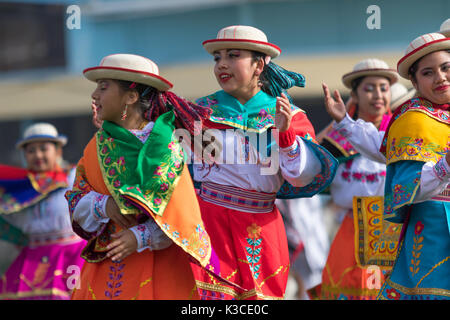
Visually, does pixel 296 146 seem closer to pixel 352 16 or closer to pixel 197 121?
pixel 197 121

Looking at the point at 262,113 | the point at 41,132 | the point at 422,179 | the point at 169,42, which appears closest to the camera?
the point at 422,179

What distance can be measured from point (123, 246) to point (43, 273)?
329 cm

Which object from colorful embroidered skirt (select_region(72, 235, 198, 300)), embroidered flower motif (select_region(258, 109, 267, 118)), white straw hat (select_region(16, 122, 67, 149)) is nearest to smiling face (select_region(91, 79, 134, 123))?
colorful embroidered skirt (select_region(72, 235, 198, 300))

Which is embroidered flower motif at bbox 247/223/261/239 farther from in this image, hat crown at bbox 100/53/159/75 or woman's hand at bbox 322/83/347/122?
hat crown at bbox 100/53/159/75

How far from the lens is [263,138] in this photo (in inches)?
187

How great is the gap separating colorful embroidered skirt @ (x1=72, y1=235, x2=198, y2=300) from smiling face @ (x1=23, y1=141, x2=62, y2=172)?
3240 mm

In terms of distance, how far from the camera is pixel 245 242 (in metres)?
4.68

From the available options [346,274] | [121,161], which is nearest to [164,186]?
[121,161]

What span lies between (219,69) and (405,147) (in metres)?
1.24

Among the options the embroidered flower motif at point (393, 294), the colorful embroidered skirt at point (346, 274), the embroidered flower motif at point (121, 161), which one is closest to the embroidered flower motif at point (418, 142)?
the embroidered flower motif at point (393, 294)

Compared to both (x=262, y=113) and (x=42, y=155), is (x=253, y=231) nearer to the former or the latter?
(x=262, y=113)

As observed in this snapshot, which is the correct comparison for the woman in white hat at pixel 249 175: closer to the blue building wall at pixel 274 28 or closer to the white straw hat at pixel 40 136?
the white straw hat at pixel 40 136

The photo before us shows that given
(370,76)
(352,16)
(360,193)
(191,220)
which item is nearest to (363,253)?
(360,193)

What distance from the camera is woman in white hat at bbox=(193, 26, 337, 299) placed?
465 cm
